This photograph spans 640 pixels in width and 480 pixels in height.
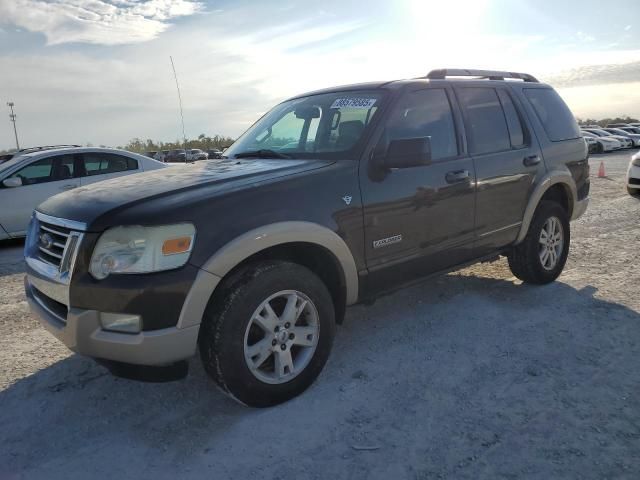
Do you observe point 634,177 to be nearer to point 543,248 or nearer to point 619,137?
point 543,248

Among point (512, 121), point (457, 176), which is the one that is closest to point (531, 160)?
point (512, 121)

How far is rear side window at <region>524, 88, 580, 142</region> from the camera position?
4918mm

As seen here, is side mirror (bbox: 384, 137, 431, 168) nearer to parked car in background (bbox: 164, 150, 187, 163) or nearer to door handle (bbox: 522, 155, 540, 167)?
door handle (bbox: 522, 155, 540, 167)

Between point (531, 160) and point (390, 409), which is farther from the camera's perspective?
point (531, 160)

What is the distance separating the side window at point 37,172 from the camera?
8039mm

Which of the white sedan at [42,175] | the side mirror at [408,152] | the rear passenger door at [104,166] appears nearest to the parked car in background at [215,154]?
the rear passenger door at [104,166]

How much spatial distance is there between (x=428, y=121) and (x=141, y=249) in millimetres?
2336

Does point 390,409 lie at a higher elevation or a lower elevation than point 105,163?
lower

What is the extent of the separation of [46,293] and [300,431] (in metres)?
1.64

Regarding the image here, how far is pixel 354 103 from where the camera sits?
3762 mm

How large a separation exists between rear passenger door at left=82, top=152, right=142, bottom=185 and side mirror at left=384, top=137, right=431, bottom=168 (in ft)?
21.1

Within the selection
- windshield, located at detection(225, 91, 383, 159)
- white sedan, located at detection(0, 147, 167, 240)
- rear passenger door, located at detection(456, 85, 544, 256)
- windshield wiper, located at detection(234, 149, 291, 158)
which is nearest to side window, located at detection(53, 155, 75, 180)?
white sedan, located at detection(0, 147, 167, 240)

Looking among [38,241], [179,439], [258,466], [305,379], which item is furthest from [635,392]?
[38,241]

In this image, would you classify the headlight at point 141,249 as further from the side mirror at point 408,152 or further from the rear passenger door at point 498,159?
the rear passenger door at point 498,159
